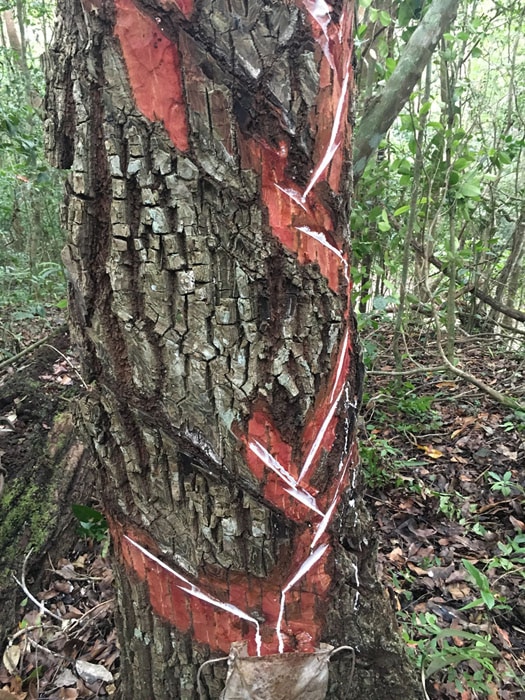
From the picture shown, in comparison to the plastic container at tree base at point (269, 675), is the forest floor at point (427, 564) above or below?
below

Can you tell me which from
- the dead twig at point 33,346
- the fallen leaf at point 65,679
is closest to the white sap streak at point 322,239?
the fallen leaf at point 65,679

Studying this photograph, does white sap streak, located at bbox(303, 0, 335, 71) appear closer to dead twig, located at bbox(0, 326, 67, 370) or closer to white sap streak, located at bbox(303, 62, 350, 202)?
white sap streak, located at bbox(303, 62, 350, 202)

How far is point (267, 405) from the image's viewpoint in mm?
909

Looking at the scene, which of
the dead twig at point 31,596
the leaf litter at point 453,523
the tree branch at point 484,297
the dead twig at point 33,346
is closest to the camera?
the leaf litter at point 453,523

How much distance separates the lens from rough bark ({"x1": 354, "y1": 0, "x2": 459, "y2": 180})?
2097 millimetres

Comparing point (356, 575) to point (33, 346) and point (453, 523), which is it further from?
point (33, 346)

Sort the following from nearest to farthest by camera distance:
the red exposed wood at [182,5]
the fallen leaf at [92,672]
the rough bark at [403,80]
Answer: the red exposed wood at [182,5] < the fallen leaf at [92,672] < the rough bark at [403,80]

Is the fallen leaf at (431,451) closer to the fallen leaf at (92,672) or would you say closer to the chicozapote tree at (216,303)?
the chicozapote tree at (216,303)

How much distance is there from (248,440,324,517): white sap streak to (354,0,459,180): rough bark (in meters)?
1.65

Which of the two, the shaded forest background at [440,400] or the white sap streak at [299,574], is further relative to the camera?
the shaded forest background at [440,400]

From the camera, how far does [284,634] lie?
1051 mm

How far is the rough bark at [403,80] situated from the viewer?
2097mm

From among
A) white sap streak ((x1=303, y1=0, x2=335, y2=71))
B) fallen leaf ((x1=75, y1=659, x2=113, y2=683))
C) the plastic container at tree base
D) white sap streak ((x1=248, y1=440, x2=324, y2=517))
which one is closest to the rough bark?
white sap streak ((x1=303, y1=0, x2=335, y2=71))

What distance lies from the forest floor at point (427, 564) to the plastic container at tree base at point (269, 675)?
Result: 0.37 m
